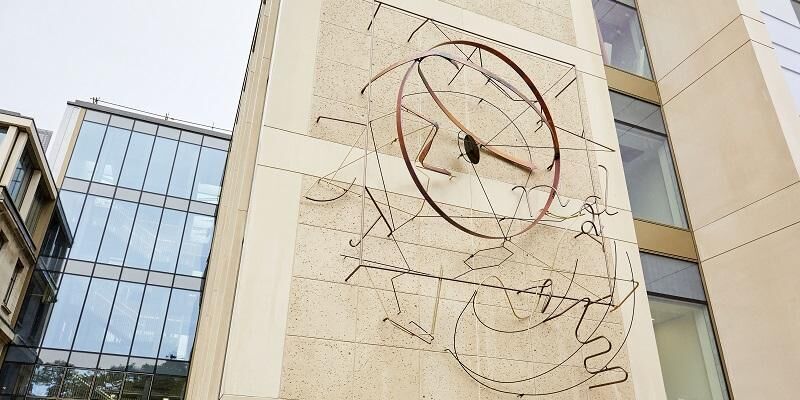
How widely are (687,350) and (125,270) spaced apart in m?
28.4

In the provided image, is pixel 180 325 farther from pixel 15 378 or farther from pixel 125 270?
pixel 15 378

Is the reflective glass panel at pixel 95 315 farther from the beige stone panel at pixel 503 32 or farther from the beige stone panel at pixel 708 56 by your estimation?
the beige stone panel at pixel 708 56

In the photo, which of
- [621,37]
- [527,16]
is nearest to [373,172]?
[527,16]

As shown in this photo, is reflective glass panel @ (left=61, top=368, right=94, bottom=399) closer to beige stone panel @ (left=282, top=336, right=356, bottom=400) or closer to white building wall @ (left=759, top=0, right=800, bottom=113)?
beige stone panel @ (left=282, top=336, right=356, bottom=400)

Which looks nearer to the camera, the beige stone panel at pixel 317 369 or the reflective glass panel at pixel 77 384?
the beige stone panel at pixel 317 369

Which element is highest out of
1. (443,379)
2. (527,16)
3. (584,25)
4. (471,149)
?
(584,25)

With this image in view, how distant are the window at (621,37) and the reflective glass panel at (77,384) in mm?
27304

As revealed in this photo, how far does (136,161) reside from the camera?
32812mm

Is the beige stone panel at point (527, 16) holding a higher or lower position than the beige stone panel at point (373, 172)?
higher

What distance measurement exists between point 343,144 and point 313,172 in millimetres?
630

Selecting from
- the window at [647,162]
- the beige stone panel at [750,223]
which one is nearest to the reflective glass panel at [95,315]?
the window at [647,162]

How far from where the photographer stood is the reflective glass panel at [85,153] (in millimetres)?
32125

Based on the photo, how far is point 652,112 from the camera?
40.9ft

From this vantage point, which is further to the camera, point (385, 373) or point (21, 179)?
point (21, 179)
